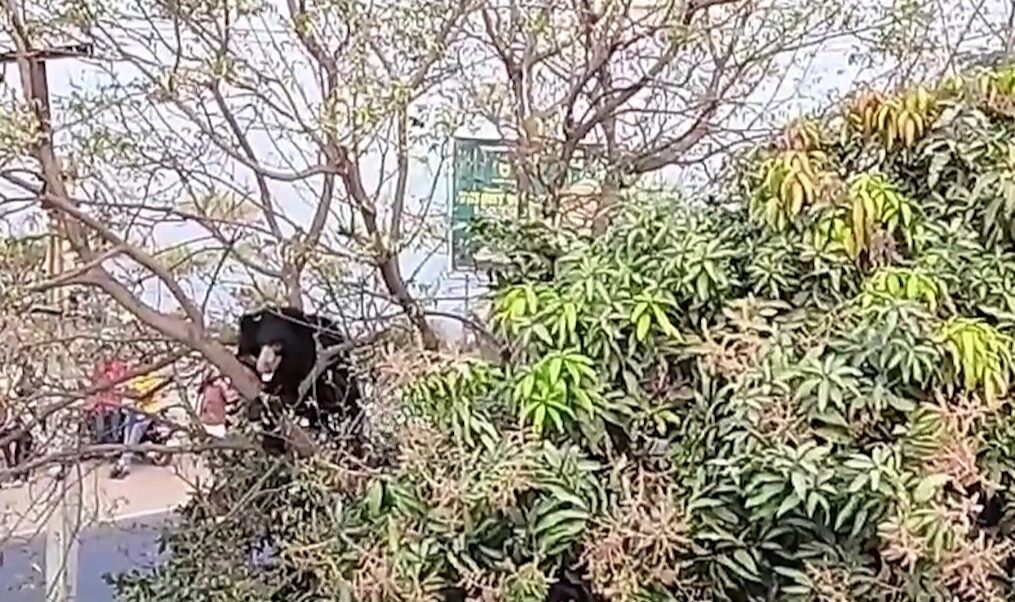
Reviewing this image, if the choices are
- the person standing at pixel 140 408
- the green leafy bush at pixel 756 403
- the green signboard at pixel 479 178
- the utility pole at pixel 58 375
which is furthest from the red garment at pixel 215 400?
the green leafy bush at pixel 756 403

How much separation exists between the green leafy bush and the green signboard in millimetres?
1007

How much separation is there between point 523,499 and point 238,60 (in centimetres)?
185

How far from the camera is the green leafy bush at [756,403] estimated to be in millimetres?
2432

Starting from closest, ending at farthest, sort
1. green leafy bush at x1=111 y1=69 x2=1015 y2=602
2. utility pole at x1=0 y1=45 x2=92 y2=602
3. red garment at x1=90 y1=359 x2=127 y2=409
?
1. green leafy bush at x1=111 y1=69 x2=1015 y2=602
2. utility pole at x1=0 y1=45 x2=92 y2=602
3. red garment at x1=90 y1=359 x2=127 y2=409

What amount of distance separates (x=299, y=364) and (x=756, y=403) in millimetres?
2017

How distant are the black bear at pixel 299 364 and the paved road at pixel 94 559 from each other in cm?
86

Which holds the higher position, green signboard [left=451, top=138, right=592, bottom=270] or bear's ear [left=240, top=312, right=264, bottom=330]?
green signboard [left=451, top=138, right=592, bottom=270]

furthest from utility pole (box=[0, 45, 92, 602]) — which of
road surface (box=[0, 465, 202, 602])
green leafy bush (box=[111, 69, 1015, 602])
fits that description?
green leafy bush (box=[111, 69, 1015, 602])

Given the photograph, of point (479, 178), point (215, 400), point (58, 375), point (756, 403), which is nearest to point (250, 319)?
point (215, 400)

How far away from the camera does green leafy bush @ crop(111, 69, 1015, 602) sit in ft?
7.98

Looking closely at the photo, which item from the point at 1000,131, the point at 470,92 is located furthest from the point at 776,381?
the point at 470,92

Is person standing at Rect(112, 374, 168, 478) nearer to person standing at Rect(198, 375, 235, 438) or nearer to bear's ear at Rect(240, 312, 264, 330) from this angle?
person standing at Rect(198, 375, 235, 438)

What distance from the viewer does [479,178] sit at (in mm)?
4320

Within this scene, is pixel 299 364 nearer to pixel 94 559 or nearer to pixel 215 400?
pixel 215 400
